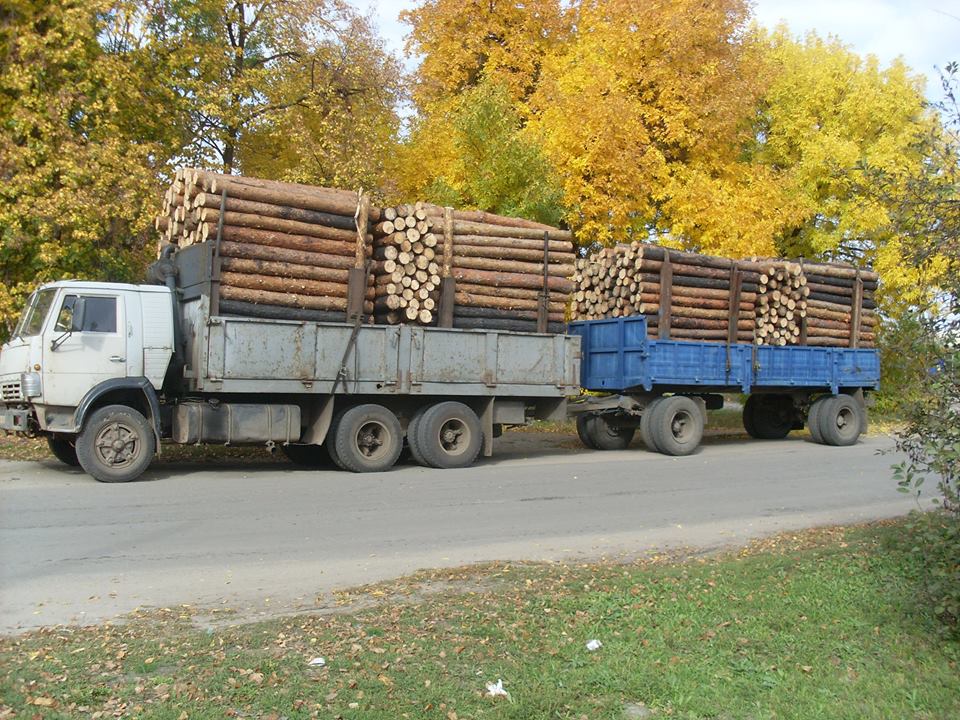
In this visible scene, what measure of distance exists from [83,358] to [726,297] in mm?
11953

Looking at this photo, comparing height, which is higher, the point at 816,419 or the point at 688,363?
the point at 688,363

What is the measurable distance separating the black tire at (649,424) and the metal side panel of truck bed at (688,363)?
0.36 meters

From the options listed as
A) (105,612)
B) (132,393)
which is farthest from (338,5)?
(105,612)

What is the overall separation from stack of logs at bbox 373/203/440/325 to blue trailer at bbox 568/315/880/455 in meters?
4.37

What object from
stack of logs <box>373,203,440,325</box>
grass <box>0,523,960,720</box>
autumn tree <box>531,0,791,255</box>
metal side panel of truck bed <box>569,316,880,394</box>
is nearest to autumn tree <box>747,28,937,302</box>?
autumn tree <box>531,0,791,255</box>

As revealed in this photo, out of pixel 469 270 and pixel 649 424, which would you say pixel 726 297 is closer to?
pixel 649 424

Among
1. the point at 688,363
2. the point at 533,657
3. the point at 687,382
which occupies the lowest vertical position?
the point at 533,657

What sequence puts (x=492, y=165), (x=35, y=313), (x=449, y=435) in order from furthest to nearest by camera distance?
1. (x=492, y=165)
2. (x=449, y=435)
3. (x=35, y=313)

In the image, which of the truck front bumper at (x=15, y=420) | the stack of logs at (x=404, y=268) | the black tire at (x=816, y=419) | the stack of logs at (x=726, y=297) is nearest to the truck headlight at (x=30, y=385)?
the truck front bumper at (x=15, y=420)

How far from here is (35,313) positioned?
12.8 meters

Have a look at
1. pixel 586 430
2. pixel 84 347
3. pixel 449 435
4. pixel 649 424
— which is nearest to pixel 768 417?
pixel 586 430

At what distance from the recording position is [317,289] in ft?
46.7

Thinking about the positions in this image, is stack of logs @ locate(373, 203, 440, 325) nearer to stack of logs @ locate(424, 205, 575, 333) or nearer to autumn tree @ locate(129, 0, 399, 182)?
stack of logs @ locate(424, 205, 575, 333)

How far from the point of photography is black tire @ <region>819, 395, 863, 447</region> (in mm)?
20484
